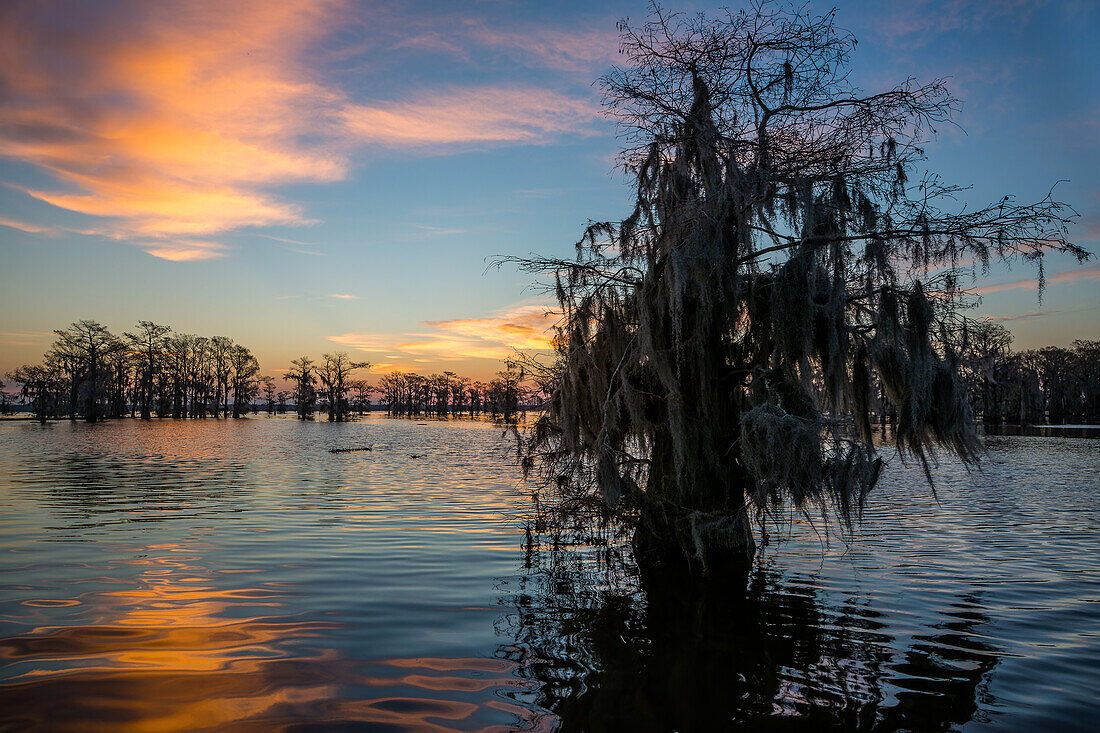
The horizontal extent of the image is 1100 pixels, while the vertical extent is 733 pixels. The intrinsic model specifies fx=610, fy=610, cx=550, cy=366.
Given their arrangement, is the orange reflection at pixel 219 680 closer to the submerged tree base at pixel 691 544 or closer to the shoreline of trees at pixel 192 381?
the submerged tree base at pixel 691 544

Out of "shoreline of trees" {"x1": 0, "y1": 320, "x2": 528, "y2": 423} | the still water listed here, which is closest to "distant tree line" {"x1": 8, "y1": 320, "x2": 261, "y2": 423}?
"shoreline of trees" {"x1": 0, "y1": 320, "x2": 528, "y2": 423}

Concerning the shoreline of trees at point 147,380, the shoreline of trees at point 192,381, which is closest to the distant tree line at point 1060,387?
the shoreline of trees at point 192,381

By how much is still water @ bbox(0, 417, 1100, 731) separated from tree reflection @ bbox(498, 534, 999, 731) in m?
0.03

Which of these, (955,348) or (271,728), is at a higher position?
(955,348)

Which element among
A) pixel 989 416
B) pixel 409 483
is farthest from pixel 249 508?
pixel 989 416

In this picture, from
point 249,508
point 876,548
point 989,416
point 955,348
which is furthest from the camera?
point 989,416

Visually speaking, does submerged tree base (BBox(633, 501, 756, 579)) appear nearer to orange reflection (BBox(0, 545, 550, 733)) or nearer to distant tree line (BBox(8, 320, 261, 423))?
orange reflection (BBox(0, 545, 550, 733))

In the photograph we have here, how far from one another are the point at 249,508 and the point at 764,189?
12.8m

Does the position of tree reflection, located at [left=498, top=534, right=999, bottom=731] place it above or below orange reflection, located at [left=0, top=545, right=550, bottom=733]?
below

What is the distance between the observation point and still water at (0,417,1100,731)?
473cm

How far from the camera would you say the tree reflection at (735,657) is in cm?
476

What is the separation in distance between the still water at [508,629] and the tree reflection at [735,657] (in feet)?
0.09

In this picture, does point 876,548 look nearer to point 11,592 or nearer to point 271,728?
point 271,728

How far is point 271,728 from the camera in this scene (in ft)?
14.4
